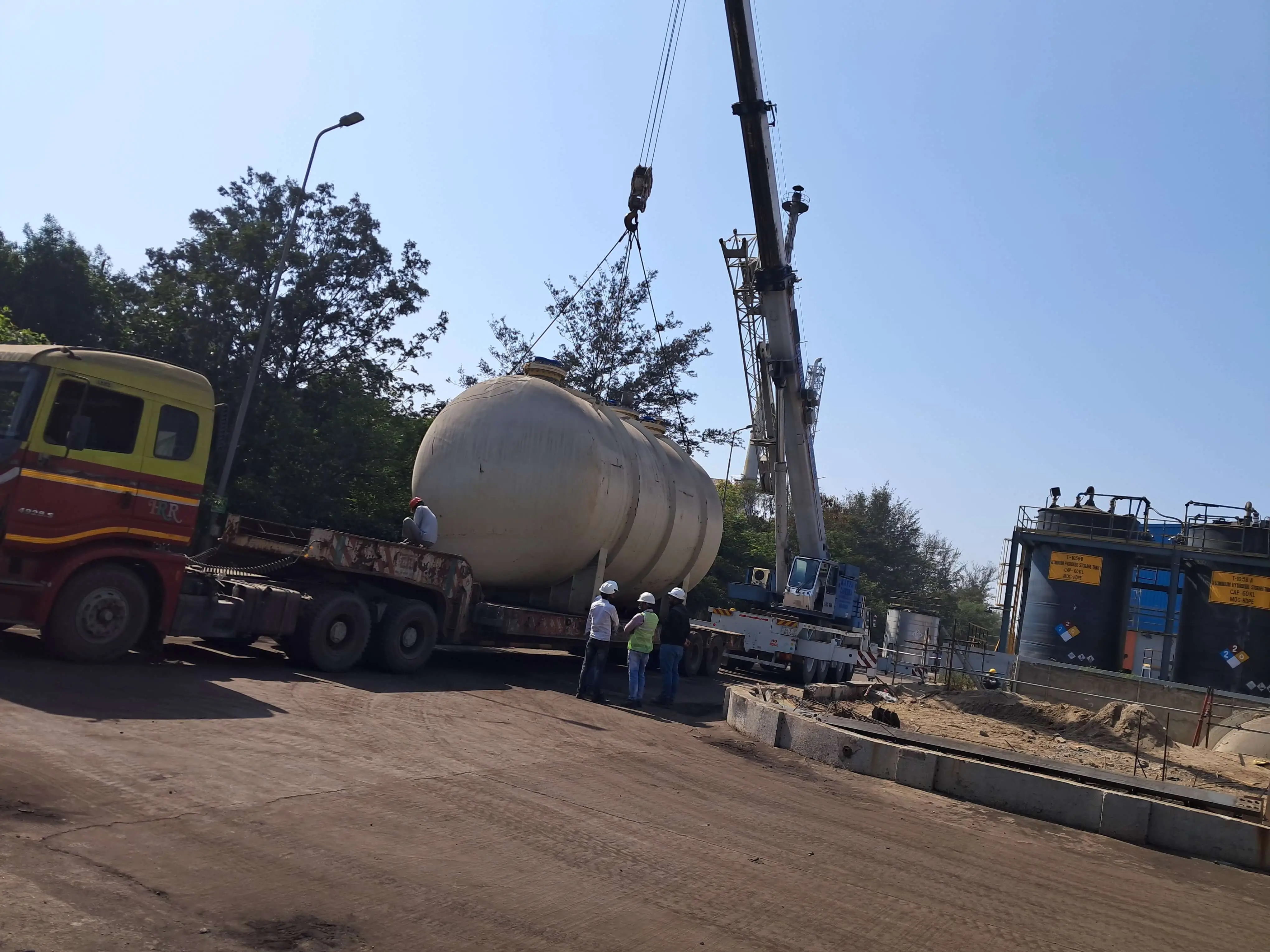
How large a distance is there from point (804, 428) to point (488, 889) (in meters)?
16.9

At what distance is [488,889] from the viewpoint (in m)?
4.97

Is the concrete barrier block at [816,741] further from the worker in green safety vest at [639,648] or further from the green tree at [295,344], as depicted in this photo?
the green tree at [295,344]

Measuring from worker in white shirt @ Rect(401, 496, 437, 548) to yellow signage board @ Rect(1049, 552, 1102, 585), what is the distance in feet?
61.4

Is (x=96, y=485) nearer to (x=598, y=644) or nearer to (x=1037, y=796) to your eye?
(x=598, y=644)

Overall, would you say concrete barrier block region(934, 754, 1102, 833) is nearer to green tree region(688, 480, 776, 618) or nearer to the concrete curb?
the concrete curb

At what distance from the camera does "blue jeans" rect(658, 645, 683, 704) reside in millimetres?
14000

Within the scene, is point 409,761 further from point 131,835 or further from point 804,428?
point 804,428

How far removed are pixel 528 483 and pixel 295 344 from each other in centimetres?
1505

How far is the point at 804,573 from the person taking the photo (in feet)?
69.2

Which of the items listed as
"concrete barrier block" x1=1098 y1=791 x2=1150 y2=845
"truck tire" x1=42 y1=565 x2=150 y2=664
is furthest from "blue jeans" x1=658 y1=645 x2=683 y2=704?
"truck tire" x1=42 y1=565 x2=150 y2=664

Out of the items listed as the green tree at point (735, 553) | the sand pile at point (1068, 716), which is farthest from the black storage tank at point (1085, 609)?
the sand pile at point (1068, 716)

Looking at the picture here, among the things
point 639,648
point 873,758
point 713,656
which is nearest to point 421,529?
point 639,648

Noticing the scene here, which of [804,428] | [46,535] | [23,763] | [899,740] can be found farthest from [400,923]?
[804,428]

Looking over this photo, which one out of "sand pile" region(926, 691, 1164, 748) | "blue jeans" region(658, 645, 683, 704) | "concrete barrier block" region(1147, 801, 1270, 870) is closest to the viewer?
"concrete barrier block" region(1147, 801, 1270, 870)
